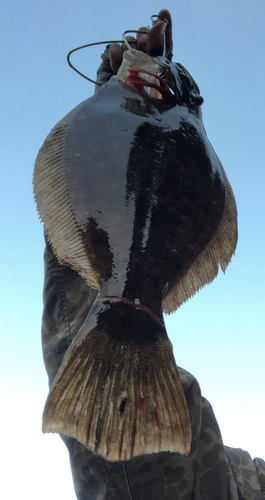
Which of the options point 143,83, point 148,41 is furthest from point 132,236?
point 148,41

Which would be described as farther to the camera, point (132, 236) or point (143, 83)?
point (143, 83)

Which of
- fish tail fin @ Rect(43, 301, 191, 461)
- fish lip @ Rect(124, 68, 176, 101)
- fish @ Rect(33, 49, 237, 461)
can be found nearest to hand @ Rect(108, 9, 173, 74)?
fish @ Rect(33, 49, 237, 461)

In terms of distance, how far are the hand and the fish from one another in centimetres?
29

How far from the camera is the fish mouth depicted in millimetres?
1491

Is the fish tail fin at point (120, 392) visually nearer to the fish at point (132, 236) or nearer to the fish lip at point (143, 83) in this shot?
the fish at point (132, 236)

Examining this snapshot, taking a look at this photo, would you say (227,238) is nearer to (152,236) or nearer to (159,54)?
(152,236)

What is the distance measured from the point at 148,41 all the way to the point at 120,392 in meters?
1.59

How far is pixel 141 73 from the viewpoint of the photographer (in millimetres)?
1524

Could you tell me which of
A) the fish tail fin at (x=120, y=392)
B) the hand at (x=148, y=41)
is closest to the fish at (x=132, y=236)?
the fish tail fin at (x=120, y=392)

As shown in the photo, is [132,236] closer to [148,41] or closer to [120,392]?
[120,392]

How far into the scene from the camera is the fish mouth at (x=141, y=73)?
1.49 metres

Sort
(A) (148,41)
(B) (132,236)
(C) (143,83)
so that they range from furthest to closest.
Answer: (A) (148,41)
(C) (143,83)
(B) (132,236)

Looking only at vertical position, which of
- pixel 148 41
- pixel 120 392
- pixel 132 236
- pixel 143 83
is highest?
pixel 148 41

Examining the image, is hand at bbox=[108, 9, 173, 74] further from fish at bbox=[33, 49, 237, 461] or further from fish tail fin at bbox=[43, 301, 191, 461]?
fish tail fin at bbox=[43, 301, 191, 461]
